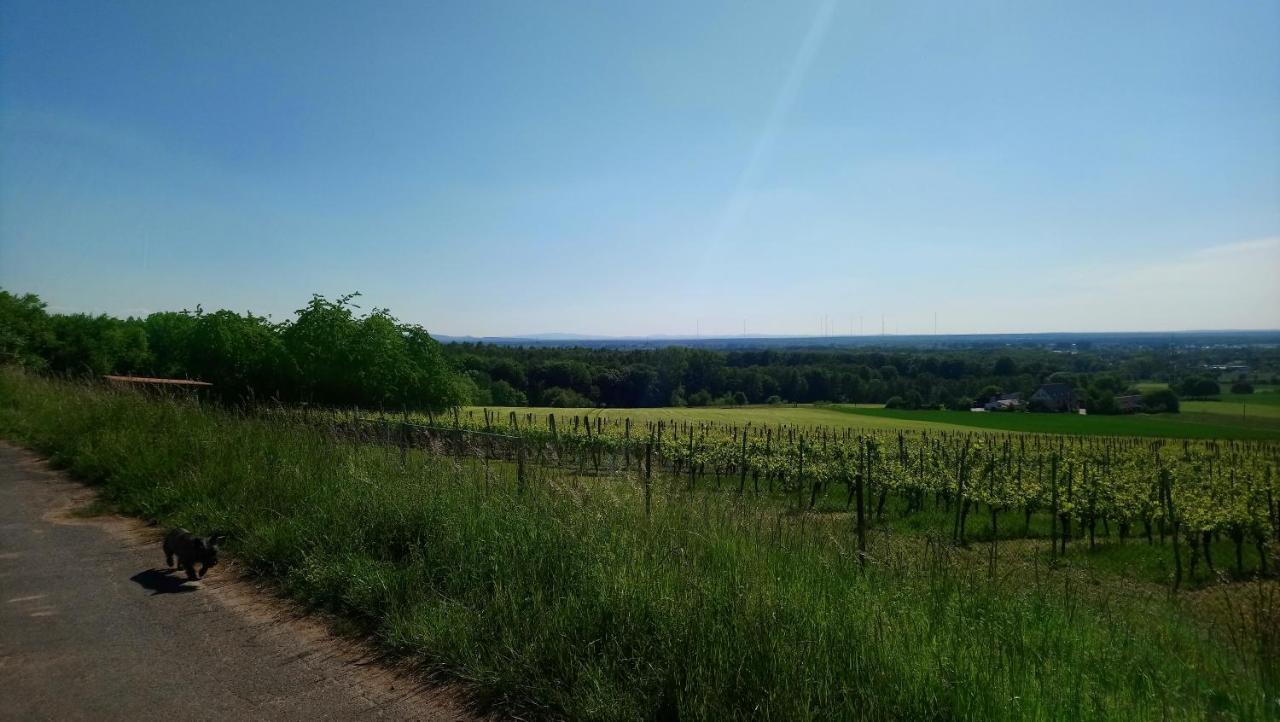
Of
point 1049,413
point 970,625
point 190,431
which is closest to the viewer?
point 970,625

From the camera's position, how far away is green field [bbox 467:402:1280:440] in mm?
33125

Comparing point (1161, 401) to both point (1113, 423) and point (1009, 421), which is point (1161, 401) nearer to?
point (1113, 423)

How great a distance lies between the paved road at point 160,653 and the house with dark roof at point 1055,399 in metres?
67.1

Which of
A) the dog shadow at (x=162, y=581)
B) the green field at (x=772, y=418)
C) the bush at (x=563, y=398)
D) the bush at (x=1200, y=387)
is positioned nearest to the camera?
the dog shadow at (x=162, y=581)

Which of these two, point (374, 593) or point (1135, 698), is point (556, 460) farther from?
point (1135, 698)

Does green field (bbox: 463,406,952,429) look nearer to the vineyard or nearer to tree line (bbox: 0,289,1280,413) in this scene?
tree line (bbox: 0,289,1280,413)

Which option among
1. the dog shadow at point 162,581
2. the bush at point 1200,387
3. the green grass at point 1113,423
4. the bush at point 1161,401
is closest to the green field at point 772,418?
the green grass at point 1113,423

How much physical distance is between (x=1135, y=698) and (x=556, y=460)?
18.2 feet

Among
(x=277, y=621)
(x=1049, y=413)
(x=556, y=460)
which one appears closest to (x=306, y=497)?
(x=277, y=621)

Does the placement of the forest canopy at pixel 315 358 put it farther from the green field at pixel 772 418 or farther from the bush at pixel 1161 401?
the bush at pixel 1161 401

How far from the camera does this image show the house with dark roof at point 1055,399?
194 feet

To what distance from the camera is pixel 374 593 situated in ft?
15.6

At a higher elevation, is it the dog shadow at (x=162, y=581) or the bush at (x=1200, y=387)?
the dog shadow at (x=162, y=581)

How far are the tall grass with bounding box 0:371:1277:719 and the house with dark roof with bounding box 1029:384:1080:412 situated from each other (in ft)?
211
